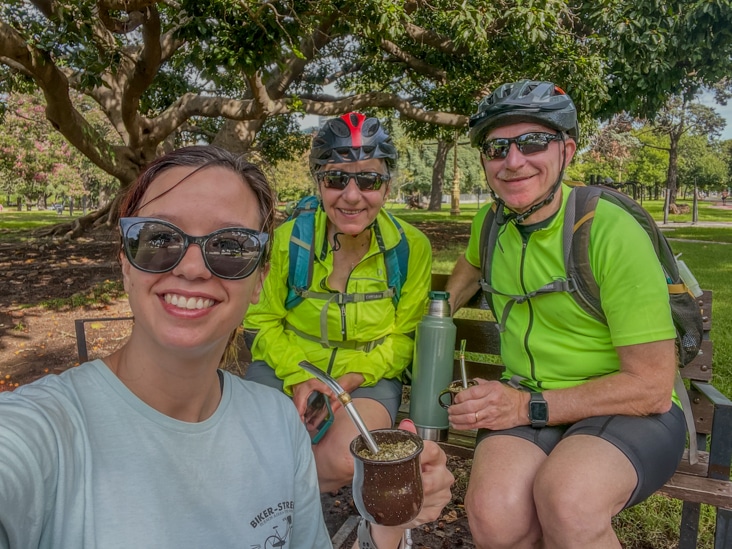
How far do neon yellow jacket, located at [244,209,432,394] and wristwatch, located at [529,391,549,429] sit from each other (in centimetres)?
71

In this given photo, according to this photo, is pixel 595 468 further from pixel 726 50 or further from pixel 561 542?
pixel 726 50

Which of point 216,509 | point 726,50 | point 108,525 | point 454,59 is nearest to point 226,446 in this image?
point 216,509

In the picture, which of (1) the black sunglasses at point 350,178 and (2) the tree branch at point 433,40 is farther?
(2) the tree branch at point 433,40

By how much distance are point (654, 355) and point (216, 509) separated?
5.32 feet

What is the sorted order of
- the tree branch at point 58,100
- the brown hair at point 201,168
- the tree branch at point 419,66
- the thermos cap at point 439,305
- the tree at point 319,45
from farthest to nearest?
1. the tree branch at point 419,66
2. the tree at point 319,45
3. the tree branch at point 58,100
4. the thermos cap at point 439,305
5. the brown hair at point 201,168

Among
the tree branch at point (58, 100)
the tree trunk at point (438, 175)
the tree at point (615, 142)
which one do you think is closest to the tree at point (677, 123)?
the tree at point (615, 142)

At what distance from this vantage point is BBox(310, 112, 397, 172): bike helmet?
257cm

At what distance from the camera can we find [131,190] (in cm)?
149

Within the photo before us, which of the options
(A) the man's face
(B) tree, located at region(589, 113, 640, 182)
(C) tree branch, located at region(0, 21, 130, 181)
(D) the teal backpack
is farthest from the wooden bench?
(B) tree, located at region(589, 113, 640, 182)

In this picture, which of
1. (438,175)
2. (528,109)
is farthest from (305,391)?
(438,175)

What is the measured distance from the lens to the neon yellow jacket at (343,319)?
2.62 meters

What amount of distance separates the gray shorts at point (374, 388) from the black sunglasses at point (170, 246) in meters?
1.36

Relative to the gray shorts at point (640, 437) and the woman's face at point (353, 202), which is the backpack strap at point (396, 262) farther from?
the gray shorts at point (640, 437)

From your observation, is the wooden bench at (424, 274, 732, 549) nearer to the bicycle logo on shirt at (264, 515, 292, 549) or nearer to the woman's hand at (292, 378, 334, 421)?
the woman's hand at (292, 378, 334, 421)
